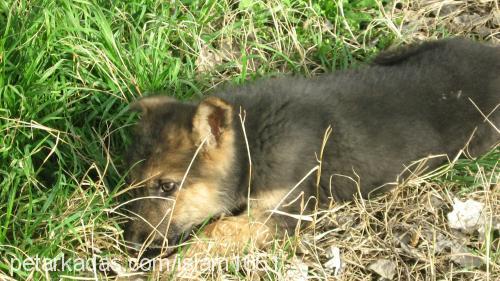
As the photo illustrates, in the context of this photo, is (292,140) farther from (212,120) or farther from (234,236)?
(234,236)

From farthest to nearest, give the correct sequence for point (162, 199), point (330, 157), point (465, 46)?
point (465, 46) < point (330, 157) < point (162, 199)

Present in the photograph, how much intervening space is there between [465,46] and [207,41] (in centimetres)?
214

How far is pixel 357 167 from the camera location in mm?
5090

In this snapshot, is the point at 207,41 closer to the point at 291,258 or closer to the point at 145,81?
the point at 145,81

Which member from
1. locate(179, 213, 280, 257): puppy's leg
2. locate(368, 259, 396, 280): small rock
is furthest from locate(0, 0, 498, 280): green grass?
locate(368, 259, 396, 280): small rock

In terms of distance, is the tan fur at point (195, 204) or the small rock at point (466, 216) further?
the small rock at point (466, 216)

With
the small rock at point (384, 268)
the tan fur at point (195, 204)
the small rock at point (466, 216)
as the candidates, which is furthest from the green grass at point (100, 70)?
the small rock at point (384, 268)

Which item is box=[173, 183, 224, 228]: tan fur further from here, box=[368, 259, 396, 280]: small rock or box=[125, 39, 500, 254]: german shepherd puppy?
box=[368, 259, 396, 280]: small rock

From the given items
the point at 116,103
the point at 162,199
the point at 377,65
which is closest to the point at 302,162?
the point at 162,199

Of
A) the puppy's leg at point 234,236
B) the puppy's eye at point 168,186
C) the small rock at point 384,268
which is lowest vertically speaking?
the small rock at point 384,268

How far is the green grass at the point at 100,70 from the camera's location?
4.90m

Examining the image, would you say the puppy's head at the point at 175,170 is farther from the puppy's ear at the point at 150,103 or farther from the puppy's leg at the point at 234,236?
the puppy's leg at the point at 234,236

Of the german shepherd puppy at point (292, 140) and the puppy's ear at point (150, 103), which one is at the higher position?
the puppy's ear at point (150, 103)

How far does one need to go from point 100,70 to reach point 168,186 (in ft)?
5.24
